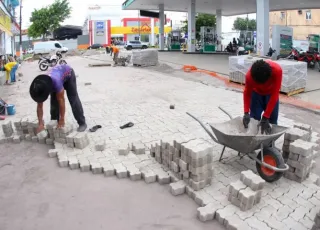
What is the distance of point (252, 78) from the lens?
4.05 metres

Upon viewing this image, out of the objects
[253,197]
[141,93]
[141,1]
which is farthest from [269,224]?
[141,1]

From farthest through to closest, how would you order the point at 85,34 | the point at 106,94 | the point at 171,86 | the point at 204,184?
1. the point at 85,34
2. the point at 171,86
3. the point at 106,94
4. the point at 204,184

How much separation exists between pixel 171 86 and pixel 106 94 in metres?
2.55

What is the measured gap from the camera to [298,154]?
3.86m

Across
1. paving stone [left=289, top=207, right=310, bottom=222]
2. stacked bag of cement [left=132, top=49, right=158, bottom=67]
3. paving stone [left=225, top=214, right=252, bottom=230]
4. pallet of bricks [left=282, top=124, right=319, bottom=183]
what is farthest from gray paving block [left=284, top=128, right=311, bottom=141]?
stacked bag of cement [left=132, top=49, right=158, bottom=67]

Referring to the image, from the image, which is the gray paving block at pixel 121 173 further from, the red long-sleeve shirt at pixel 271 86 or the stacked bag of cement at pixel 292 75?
the stacked bag of cement at pixel 292 75

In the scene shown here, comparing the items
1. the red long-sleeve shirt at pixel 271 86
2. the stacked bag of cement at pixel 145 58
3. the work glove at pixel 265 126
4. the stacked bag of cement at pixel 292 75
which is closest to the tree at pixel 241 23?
the stacked bag of cement at pixel 145 58

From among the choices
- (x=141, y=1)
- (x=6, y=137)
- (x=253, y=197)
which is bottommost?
(x=253, y=197)

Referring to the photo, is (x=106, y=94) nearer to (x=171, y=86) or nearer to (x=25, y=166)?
(x=171, y=86)

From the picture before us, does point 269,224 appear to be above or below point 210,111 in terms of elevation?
below

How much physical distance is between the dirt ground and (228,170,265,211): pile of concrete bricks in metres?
0.37

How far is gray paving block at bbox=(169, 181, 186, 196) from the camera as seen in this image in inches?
151

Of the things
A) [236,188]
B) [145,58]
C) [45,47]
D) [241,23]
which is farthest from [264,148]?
[241,23]

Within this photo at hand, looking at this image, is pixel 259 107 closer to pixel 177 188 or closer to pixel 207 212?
pixel 177 188
